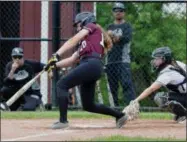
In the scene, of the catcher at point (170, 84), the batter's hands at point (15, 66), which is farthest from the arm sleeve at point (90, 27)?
the batter's hands at point (15, 66)

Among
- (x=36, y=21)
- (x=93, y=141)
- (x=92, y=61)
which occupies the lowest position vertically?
(x=93, y=141)

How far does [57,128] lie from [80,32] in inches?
49.3

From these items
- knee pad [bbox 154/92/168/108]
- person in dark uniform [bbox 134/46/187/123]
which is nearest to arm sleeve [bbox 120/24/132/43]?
person in dark uniform [bbox 134/46/187/123]

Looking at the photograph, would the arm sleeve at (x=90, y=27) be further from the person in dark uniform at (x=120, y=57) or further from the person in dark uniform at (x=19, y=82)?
the person in dark uniform at (x=19, y=82)

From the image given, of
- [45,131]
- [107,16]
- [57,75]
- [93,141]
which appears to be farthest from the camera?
[107,16]

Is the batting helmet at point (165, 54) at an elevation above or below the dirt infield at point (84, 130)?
above

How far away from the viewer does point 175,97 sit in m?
11.1

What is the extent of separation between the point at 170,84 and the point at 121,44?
105 inches

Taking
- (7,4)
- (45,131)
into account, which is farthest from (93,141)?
(7,4)

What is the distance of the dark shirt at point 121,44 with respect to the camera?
13484 mm

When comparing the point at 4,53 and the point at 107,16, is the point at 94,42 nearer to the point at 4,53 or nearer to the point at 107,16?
the point at 4,53

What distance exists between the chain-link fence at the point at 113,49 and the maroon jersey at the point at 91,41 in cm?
380

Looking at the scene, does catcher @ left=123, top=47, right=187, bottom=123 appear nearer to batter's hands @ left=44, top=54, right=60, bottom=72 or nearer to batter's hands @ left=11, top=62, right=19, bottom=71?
batter's hands @ left=44, top=54, right=60, bottom=72

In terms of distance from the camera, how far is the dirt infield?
346 inches
